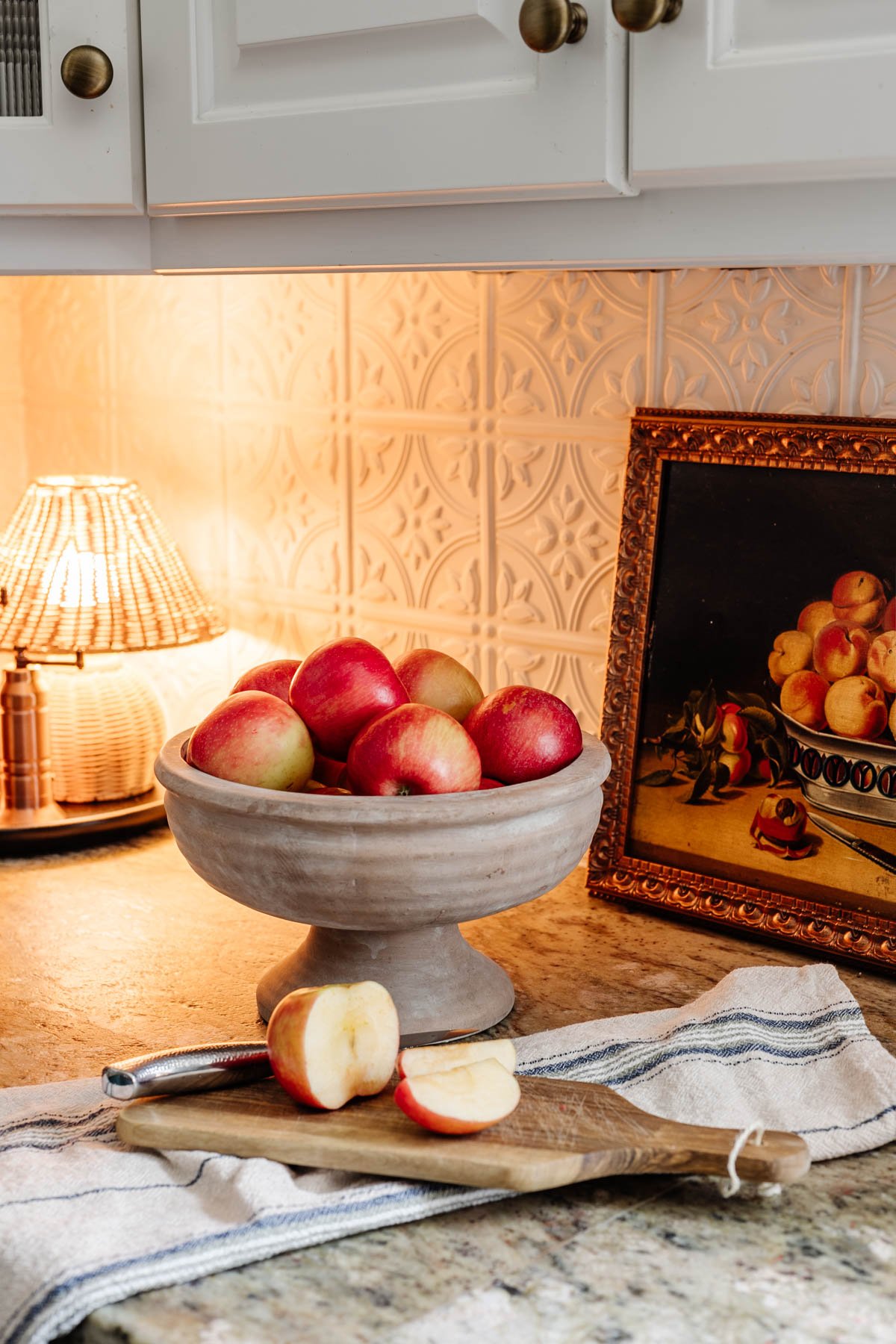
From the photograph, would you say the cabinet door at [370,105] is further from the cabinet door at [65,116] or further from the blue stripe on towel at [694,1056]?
the blue stripe on towel at [694,1056]

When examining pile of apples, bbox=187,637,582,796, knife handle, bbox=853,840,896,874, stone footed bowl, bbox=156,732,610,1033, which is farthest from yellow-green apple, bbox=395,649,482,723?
knife handle, bbox=853,840,896,874

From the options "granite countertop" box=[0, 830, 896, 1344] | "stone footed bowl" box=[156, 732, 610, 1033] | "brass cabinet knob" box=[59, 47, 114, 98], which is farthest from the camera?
"brass cabinet knob" box=[59, 47, 114, 98]

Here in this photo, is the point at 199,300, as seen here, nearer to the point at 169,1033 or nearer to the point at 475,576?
the point at 475,576

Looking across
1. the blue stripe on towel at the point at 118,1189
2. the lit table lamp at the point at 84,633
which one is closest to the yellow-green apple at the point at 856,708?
the blue stripe on towel at the point at 118,1189

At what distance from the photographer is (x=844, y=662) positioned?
111cm

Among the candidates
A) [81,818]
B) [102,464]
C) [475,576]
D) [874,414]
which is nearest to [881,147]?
[874,414]

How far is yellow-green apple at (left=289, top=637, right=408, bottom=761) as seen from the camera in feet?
3.29

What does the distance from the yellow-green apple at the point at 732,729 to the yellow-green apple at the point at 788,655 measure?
4 centimetres

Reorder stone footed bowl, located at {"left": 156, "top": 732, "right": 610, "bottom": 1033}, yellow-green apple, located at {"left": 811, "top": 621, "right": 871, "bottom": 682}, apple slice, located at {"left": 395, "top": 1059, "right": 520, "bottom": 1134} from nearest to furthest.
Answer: apple slice, located at {"left": 395, "top": 1059, "right": 520, "bottom": 1134} → stone footed bowl, located at {"left": 156, "top": 732, "right": 610, "bottom": 1033} → yellow-green apple, located at {"left": 811, "top": 621, "right": 871, "bottom": 682}

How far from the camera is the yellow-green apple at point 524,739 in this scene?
985mm

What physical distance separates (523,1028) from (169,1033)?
0.26m

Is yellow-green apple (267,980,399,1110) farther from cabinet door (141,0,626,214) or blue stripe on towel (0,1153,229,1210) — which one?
cabinet door (141,0,626,214)

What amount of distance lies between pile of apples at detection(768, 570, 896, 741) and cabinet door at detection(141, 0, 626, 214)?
0.42m

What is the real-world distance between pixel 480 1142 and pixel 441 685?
39cm
